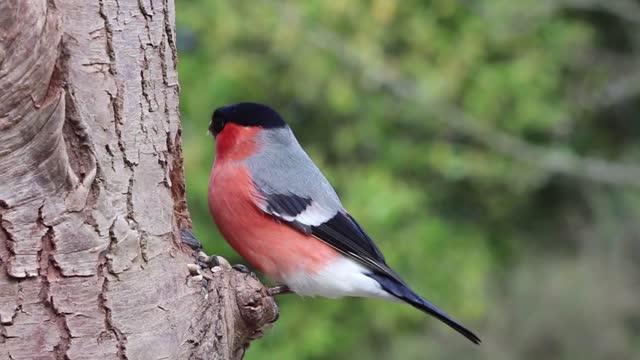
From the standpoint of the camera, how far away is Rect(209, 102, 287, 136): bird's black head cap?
365 cm

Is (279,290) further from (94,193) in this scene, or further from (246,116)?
(94,193)

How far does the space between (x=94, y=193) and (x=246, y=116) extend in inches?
56.5

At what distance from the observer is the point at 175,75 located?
2.55 meters

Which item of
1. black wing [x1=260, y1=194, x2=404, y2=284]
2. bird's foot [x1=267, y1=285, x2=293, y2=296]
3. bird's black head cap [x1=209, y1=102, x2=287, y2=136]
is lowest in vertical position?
bird's foot [x1=267, y1=285, x2=293, y2=296]

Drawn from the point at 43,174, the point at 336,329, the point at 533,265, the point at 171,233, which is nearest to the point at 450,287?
the point at 336,329

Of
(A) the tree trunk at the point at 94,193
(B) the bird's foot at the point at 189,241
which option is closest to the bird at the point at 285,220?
(B) the bird's foot at the point at 189,241

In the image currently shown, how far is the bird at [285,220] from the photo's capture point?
337cm

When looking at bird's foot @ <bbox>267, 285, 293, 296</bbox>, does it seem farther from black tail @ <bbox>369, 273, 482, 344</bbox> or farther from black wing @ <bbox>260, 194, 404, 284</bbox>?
black tail @ <bbox>369, 273, 482, 344</bbox>

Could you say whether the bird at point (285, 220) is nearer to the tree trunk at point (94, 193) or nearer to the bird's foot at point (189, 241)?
the bird's foot at point (189, 241)

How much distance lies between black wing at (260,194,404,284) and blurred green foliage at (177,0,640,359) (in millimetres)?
1749

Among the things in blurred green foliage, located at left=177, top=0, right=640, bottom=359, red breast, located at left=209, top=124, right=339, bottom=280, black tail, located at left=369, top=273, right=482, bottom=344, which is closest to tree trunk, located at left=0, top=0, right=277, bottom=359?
red breast, located at left=209, top=124, right=339, bottom=280

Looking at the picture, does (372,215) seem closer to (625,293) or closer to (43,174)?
(43,174)

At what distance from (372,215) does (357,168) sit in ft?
1.90

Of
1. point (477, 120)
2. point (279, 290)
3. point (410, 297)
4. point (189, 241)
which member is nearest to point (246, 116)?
point (279, 290)
